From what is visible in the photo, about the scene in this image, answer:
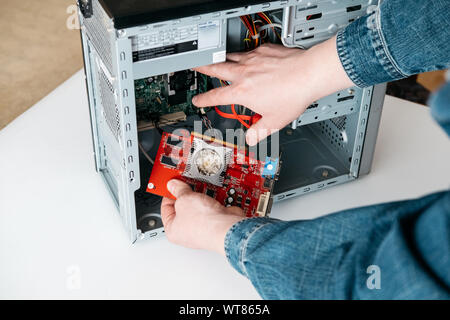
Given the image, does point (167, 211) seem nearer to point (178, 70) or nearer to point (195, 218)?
point (195, 218)

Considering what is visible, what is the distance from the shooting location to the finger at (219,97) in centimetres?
102

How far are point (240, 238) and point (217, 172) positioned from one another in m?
0.29

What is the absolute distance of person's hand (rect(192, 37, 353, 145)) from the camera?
97 centimetres

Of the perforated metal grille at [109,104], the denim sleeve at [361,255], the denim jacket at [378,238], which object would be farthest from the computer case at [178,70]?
the denim sleeve at [361,255]

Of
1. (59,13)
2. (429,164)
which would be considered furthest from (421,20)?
(59,13)

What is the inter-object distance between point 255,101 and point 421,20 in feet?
1.00

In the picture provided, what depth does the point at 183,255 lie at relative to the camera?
105 cm

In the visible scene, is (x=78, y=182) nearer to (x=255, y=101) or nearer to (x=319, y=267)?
(x=255, y=101)

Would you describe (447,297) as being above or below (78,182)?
above

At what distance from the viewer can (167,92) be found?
3.89 ft

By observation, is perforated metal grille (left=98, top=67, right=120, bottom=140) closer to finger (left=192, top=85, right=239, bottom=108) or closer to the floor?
finger (left=192, top=85, right=239, bottom=108)

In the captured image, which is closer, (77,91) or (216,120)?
(216,120)

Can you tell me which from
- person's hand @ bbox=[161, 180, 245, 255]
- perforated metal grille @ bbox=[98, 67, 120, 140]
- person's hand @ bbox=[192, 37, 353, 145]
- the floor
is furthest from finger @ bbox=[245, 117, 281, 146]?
the floor

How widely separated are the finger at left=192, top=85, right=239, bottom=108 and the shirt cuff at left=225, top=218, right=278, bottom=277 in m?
0.29
